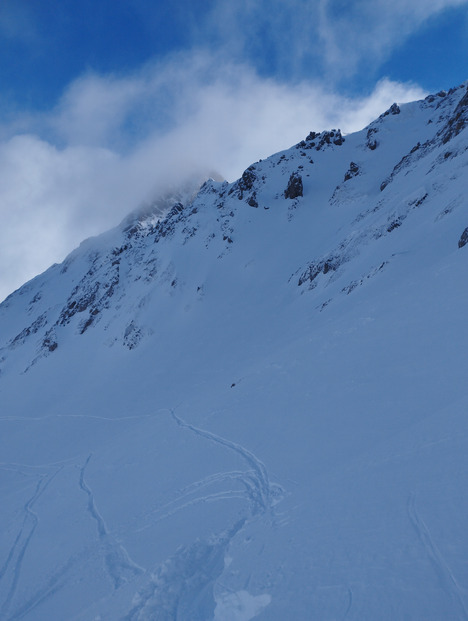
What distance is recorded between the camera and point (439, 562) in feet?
15.0

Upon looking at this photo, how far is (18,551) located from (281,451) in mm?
8861

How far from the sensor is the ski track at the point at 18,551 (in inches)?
370

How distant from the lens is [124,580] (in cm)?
793

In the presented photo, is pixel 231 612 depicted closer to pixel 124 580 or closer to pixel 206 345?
pixel 124 580

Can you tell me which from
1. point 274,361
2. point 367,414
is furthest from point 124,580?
point 274,361

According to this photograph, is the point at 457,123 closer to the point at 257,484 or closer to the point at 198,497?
the point at 257,484

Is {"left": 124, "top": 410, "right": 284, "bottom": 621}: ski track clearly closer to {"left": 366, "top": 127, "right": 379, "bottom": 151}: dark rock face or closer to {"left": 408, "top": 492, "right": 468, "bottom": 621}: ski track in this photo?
{"left": 408, "top": 492, "right": 468, "bottom": 621}: ski track

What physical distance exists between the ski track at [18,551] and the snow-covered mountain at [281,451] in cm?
6

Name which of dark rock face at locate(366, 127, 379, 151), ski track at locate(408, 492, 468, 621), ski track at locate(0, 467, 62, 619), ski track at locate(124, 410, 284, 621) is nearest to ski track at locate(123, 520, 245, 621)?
ski track at locate(124, 410, 284, 621)

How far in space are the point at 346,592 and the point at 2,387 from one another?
59.7 metres

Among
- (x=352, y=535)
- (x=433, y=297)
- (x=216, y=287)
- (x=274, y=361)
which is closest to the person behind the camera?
(x=352, y=535)

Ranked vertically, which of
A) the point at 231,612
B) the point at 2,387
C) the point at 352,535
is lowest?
the point at 352,535

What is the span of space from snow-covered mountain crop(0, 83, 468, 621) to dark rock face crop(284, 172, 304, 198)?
1368cm

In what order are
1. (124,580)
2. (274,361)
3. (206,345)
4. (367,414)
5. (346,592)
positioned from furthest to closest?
(206,345)
(274,361)
(367,414)
(124,580)
(346,592)
